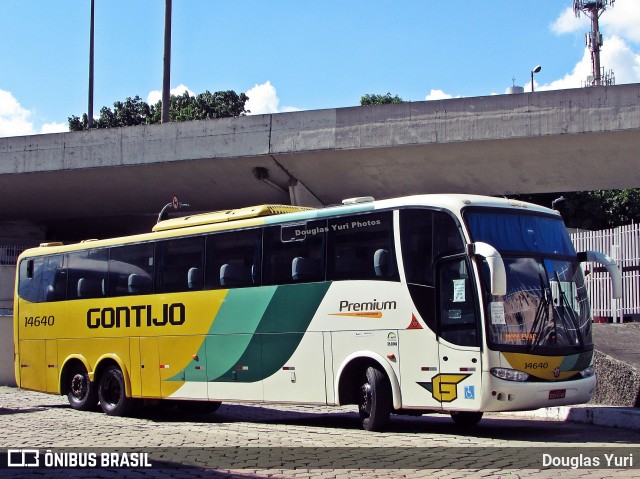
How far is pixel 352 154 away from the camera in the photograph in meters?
25.0

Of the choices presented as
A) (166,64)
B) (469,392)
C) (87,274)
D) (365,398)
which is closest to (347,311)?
(365,398)

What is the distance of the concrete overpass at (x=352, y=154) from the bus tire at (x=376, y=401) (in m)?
11.8

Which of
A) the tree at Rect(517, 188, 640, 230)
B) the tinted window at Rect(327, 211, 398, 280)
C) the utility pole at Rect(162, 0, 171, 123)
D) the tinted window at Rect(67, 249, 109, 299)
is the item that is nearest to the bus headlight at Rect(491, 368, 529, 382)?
the tinted window at Rect(327, 211, 398, 280)

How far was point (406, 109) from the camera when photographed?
23.9m

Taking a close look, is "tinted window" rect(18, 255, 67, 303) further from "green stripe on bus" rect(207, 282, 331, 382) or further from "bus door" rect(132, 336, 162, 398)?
"green stripe on bus" rect(207, 282, 331, 382)

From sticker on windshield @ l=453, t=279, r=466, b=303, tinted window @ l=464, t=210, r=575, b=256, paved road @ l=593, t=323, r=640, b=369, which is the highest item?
tinted window @ l=464, t=210, r=575, b=256

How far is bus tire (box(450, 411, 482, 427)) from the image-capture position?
13469mm

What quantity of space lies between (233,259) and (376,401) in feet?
12.6

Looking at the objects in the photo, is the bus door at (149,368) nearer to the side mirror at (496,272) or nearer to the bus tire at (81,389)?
the bus tire at (81,389)

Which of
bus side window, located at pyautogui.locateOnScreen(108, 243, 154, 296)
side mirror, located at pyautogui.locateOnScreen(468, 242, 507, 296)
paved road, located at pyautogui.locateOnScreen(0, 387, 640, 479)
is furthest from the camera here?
bus side window, located at pyautogui.locateOnScreen(108, 243, 154, 296)

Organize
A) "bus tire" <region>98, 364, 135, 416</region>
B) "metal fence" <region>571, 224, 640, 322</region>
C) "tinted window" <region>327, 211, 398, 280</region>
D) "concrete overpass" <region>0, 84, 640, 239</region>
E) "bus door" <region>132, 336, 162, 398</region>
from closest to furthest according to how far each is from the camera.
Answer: "tinted window" <region>327, 211, 398, 280</region> → "bus door" <region>132, 336, 162, 398</region> → "bus tire" <region>98, 364, 135, 416</region> → "metal fence" <region>571, 224, 640, 322</region> → "concrete overpass" <region>0, 84, 640, 239</region>

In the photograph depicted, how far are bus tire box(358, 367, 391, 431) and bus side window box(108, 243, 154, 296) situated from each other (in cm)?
532

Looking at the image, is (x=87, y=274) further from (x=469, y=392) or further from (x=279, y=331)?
(x=469, y=392)

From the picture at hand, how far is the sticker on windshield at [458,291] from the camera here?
1178cm
